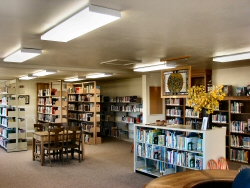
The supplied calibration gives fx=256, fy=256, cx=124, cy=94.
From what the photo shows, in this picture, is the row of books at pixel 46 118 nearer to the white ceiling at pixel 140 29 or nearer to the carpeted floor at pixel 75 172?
the carpeted floor at pixel 75 172

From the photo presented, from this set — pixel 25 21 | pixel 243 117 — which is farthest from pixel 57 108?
pixel 25 21

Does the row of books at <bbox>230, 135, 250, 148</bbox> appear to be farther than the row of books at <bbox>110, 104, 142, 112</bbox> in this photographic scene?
No

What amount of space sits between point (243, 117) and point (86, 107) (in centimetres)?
605

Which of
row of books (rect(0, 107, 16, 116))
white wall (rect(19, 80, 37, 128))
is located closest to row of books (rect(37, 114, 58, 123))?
white wall (rect(19, 80, 37, 128))

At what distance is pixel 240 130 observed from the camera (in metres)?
7.40

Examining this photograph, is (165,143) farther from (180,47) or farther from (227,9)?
(227,9)

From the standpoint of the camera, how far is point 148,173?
593 cm

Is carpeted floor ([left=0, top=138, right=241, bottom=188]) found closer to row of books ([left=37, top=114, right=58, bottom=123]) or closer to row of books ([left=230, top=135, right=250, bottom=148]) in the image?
row of books ([left=230, top=135, right=250, bottom=148])

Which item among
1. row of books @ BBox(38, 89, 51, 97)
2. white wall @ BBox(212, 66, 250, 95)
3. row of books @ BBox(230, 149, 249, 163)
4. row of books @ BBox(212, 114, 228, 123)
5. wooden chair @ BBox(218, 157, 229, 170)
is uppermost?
white wall @ BBox(212, 66, 250, 95)

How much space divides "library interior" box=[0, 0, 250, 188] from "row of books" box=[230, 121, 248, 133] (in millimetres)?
28

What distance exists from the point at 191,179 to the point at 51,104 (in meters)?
9.02

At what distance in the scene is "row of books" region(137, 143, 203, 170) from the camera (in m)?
5.06

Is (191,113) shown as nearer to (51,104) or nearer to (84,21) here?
(51,104)

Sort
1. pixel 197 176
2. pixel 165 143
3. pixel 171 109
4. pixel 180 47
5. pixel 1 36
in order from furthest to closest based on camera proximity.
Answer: pixel 171 109 → pixel 165 143 → pixel 180 47 → pixel 1 36 → pixel 197 176
